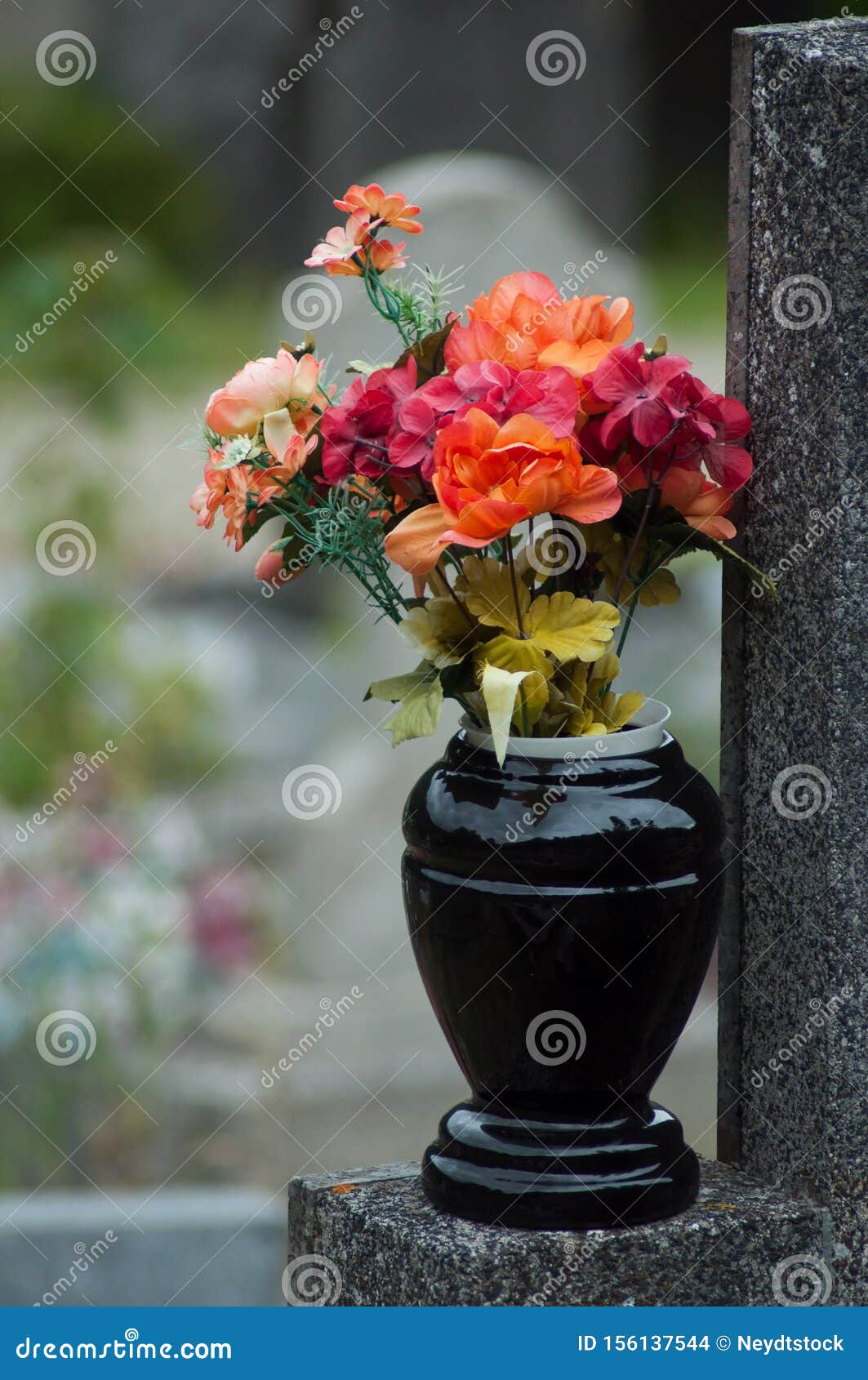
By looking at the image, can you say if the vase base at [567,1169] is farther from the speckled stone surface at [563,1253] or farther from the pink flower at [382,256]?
the pink flower at [382,256]

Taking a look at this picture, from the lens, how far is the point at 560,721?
126 centimetres

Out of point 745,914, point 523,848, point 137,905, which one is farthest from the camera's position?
point 137,905

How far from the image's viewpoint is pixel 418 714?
1.22 m

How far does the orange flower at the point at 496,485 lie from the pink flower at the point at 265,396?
16cm

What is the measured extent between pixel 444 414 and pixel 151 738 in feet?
6.72

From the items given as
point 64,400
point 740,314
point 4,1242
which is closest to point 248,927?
point 4,1242

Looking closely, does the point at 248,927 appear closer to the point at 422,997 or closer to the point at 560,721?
the point at 422,997

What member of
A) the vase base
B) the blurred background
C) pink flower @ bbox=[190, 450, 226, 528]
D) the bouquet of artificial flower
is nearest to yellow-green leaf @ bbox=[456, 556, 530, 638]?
the bouquet of artificial flower

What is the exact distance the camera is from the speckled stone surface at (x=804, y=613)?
4.26 ft

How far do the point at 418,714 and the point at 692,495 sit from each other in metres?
0.31

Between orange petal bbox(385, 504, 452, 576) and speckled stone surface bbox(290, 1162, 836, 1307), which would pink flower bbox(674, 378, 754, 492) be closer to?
orange petal bbox(385, 504, 452, 576)

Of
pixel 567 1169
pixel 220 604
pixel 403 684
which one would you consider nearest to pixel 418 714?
pixel 403 684

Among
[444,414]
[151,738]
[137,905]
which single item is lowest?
[137,905]

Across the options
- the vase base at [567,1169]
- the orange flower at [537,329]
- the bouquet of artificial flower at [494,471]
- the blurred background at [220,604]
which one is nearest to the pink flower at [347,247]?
the bouquet of artificial flower at [494,471]
